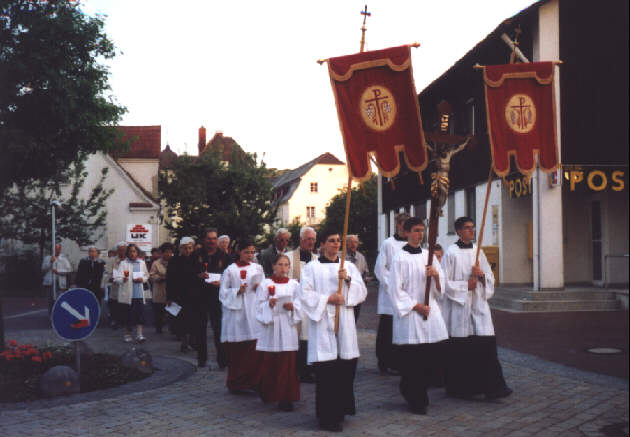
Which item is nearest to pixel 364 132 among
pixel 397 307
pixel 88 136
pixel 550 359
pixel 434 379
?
pixel 397 307

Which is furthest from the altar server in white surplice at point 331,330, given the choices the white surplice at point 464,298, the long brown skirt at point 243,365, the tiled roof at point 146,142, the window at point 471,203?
the tiled roof at point 146,142

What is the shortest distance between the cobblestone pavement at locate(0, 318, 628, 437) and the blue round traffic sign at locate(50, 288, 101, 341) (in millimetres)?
848

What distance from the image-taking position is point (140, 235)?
923 inches

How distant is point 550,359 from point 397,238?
9.83 ft

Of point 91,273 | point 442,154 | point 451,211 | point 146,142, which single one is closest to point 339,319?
point 442,154

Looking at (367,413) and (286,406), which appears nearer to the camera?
(367,413)

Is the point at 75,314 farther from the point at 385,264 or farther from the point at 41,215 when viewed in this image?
the point at 41,215

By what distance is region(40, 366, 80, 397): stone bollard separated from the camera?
805cm

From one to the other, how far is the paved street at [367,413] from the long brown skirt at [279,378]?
0.15 meters

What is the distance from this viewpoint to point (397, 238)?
916 cm

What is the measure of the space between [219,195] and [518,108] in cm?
3362

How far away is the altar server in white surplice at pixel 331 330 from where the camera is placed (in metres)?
6.55

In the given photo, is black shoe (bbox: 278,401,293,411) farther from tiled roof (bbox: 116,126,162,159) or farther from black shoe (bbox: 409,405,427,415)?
tiled roof (bbox: 116,126,162,159)

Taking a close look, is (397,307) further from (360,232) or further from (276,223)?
(360,232)
